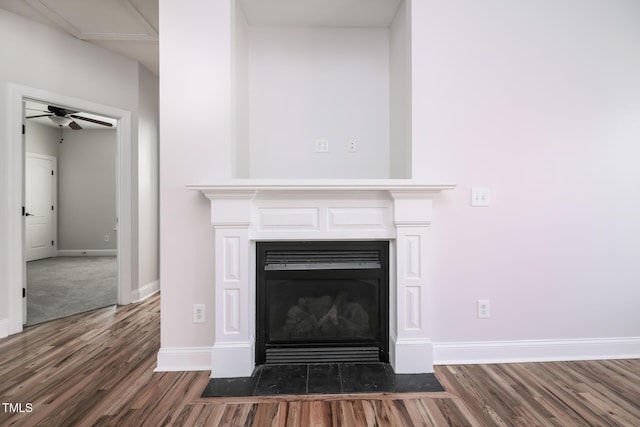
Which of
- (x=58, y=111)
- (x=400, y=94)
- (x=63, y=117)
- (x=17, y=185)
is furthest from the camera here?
(x=63, y=117)

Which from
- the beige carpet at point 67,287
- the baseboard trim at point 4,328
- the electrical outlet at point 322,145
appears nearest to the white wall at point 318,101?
the electrical outlet at point 322,145

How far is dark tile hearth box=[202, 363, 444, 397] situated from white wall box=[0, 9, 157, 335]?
7.68 ft

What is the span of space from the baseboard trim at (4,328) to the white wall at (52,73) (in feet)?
0.17

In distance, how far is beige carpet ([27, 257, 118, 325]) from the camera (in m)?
3.29

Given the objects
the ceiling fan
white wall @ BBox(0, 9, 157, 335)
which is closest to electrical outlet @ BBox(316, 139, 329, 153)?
white wall @ BBox(0, 9, 157, 335)

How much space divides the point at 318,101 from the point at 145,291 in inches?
118

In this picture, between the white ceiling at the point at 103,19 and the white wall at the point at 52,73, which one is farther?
the white wall at the point at 52,73

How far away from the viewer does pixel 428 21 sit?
82.7 inches

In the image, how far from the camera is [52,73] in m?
2.98

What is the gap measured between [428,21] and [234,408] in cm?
266

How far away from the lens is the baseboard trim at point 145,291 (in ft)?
11.7

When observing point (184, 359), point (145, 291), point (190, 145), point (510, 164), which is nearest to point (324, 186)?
point (190, 145)

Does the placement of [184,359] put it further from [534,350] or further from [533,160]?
[533,160]

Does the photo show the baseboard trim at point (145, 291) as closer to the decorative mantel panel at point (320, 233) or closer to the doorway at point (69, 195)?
the decorative mantel panel at point (320, 233)
